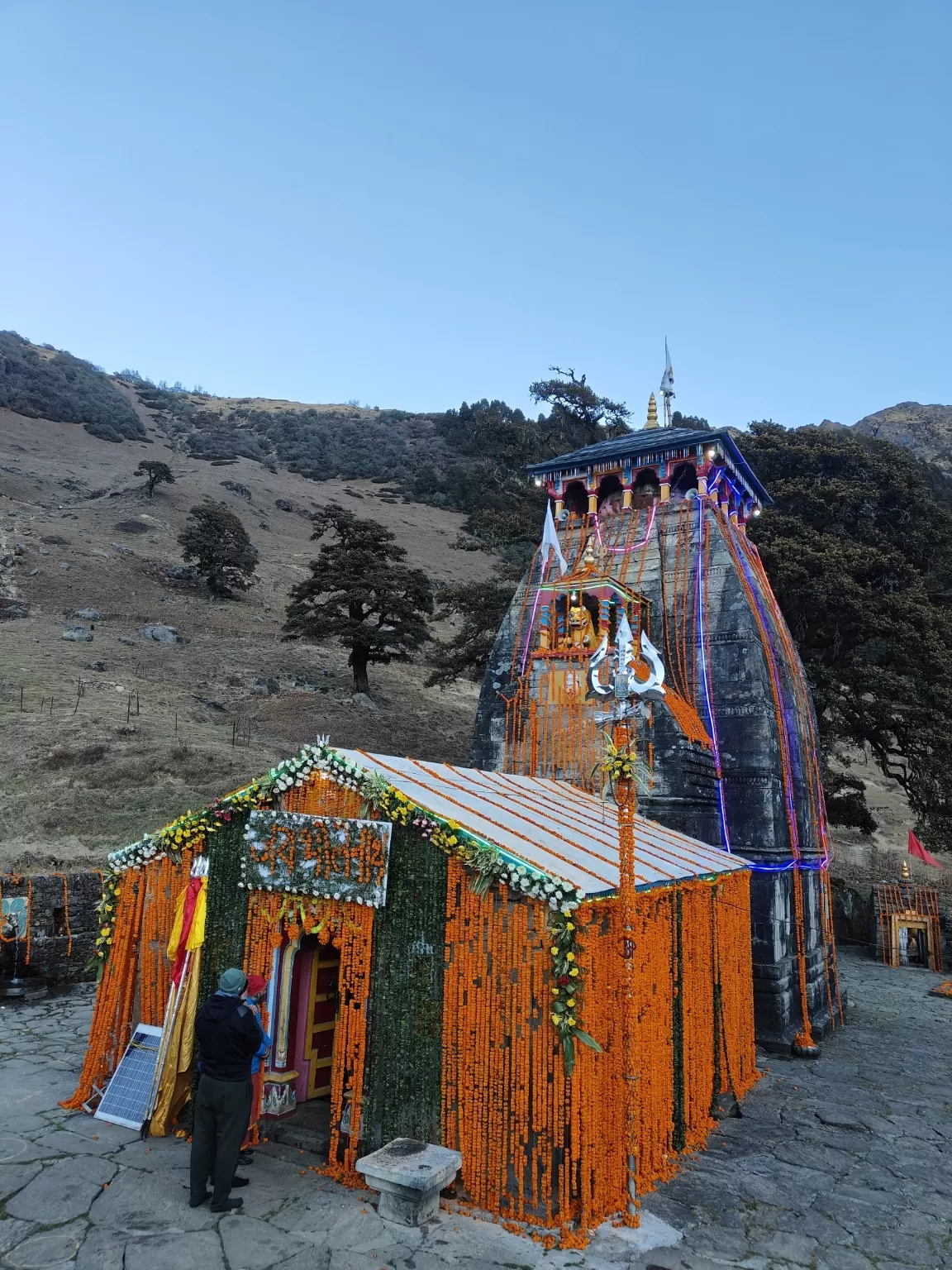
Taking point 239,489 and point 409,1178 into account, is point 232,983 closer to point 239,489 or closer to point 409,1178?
point 409,1178

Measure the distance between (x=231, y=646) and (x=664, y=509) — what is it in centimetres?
2432

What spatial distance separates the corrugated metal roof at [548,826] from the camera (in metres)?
6.99

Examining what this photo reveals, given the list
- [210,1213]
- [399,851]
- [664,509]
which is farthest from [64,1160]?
[664,509]

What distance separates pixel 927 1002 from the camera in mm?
15562

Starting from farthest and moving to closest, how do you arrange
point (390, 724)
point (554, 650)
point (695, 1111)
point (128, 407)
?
1. point (128, 407)
2. point (390, 724)
3. point (554, 650)
4. point (695, 1111)

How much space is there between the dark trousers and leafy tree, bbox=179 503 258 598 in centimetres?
3871

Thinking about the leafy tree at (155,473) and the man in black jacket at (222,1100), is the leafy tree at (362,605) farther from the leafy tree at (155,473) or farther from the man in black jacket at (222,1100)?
the leafy tree at (155,473)

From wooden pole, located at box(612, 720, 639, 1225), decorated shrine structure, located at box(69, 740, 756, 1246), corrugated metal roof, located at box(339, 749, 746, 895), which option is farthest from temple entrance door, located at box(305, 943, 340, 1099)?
wooden pole, located at box(612, 720, 639, 1225)

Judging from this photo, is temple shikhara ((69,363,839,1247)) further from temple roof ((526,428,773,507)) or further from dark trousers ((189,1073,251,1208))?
temple roof ((526,428,773,507))

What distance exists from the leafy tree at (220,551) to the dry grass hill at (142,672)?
1.04m

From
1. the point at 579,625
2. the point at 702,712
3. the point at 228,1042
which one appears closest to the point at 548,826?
the point at 228,1042

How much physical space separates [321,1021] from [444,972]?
2760mm

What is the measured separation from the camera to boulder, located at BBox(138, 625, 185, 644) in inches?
1341

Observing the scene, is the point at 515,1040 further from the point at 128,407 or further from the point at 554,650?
the point at 128,407
